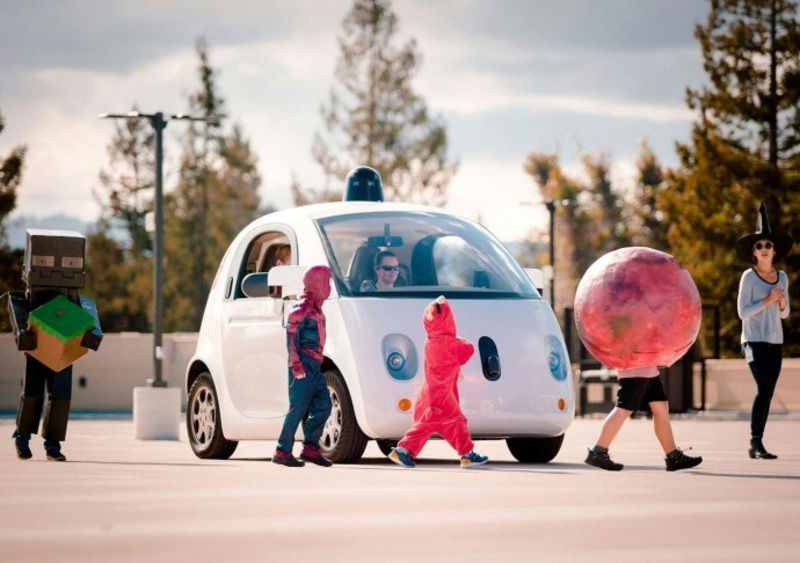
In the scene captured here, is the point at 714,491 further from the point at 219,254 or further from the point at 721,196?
the point at 219,254

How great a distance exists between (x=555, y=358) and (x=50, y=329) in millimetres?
3969

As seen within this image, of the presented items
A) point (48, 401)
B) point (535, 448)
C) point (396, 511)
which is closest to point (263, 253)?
point (48, 401)

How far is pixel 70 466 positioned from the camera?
50.3 ft

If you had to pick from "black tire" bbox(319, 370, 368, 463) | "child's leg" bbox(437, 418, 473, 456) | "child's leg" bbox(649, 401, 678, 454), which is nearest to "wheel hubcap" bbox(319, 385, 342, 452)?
"black tire" bbox(319, 370, 368, 463)

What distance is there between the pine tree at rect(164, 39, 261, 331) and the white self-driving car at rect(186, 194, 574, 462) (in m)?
64.2

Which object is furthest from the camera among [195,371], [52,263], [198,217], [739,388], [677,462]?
[198,217]

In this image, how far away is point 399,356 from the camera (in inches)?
593

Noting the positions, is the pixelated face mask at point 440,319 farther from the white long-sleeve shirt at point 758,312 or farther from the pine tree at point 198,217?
the pine tree at point 198,217

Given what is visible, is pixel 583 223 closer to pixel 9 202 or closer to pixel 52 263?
pixel 9 202

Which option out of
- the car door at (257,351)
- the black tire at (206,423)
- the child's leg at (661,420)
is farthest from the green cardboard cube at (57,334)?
the child's leg at (661,420)

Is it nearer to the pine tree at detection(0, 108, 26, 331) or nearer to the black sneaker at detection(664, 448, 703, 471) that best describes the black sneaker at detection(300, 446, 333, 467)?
the black sneaker at detection(664, 448, 703, 471)

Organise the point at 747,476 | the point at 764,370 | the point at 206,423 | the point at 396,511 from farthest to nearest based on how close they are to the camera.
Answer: the point at 206,423, the point at 764,370, the point at 747,476, the point at 396,511

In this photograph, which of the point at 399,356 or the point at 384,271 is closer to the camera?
the point at 399,356

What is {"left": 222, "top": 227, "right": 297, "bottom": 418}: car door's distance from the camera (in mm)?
16125
